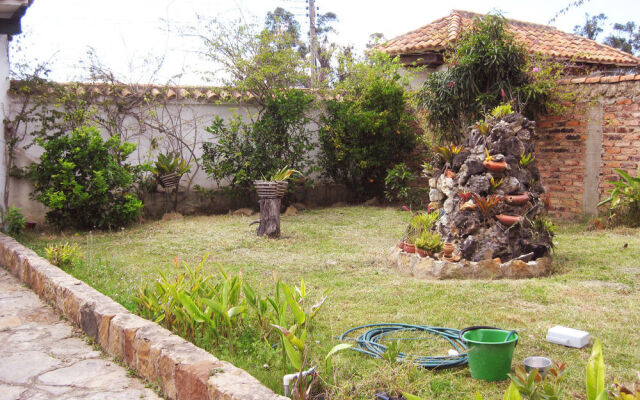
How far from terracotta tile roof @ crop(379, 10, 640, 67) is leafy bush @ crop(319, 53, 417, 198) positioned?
0.91 m

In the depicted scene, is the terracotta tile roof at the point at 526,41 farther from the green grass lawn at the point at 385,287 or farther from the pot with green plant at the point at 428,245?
the pot with green plant at the point at 428,245

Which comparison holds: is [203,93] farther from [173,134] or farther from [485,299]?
[485,299]

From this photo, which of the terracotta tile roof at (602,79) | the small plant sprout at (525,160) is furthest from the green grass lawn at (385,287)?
the terracotta tile roof at (602,79)

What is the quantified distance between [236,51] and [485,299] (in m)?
7.59

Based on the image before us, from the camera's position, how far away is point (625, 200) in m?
7.65

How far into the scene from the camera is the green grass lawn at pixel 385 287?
2.95m

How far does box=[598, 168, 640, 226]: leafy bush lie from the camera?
297 inches

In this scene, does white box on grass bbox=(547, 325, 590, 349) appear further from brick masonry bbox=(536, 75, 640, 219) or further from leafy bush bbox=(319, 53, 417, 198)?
leafy bush bbox=(319, 53, 417, 198)

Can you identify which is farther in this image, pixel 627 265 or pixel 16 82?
pixel 16 82

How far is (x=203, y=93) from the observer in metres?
10.3

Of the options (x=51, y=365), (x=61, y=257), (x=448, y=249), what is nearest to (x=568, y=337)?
(x=448, y=249)

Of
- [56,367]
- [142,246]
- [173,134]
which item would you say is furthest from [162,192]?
[56,367]

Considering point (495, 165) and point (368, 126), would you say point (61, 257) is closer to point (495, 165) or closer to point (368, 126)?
point (495, 165)

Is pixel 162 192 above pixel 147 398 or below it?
above
